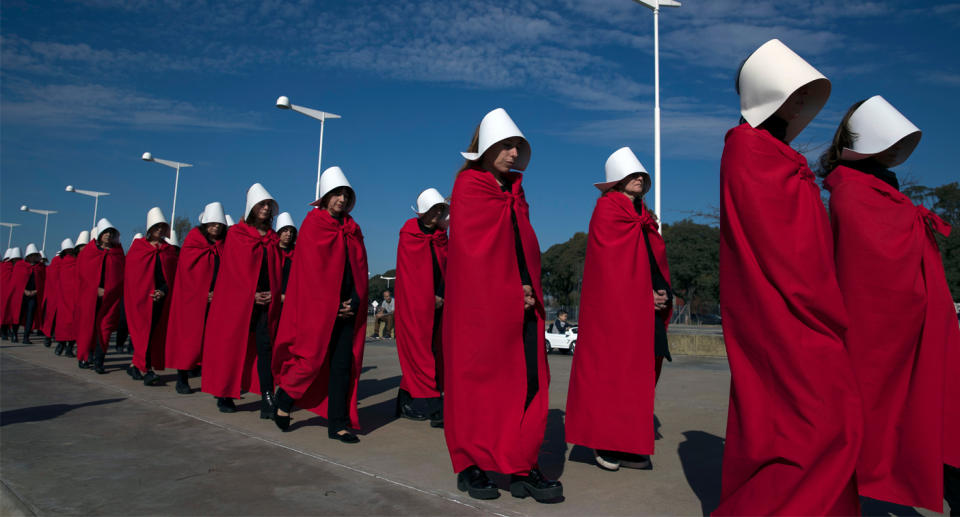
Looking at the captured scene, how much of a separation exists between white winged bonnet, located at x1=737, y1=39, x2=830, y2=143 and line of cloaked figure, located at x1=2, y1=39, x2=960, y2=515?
0.03 ft

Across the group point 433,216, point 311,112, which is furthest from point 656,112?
point 311,112

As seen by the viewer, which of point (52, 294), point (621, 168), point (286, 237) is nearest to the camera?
point (621, 168)

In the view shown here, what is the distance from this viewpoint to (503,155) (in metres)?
4.46

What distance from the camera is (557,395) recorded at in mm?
8562

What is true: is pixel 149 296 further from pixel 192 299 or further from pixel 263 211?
pixel 263 211

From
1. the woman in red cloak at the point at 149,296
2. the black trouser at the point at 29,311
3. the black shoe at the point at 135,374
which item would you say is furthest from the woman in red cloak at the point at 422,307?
the black trouser at the point at 29,311

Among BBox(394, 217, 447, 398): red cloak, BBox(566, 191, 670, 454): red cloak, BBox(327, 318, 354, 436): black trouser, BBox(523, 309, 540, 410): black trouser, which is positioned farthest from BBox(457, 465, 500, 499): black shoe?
BBox(394, 217, 447, 398): red cloak

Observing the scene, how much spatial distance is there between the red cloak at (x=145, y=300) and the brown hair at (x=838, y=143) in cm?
861

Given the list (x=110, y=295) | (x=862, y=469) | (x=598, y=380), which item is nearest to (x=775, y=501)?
(x=862, y=469)

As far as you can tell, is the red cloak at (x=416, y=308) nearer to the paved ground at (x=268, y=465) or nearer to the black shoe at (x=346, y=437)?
the paved ground at (x=268, y=465)

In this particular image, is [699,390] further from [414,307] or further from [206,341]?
[206,341]

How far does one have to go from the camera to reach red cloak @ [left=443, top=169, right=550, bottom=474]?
400 cm

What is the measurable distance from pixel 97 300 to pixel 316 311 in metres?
6.89

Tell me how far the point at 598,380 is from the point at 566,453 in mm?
928
